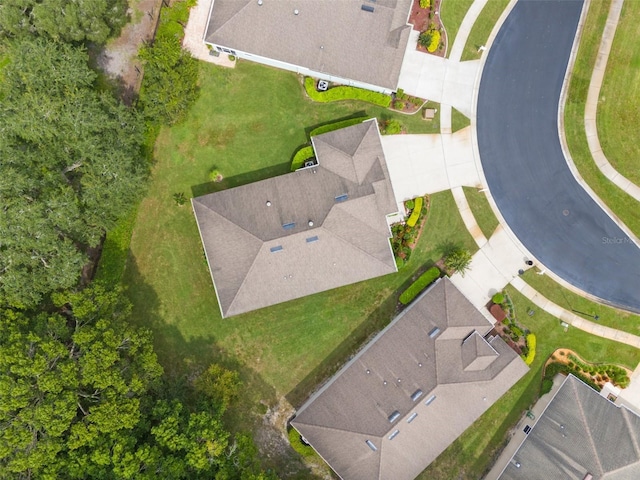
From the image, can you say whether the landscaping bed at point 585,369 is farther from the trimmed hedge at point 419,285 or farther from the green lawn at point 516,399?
the trimmed hedge at point 419,285

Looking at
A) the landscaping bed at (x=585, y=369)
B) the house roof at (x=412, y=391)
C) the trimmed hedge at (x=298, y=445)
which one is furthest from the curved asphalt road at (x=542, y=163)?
the trimmed hedge at (x=298, y=445)

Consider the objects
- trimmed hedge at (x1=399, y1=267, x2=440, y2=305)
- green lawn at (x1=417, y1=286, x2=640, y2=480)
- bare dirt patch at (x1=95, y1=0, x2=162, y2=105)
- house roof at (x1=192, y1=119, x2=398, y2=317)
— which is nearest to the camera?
house roof at (x1=192, y1=119, x2=398, y2=317)

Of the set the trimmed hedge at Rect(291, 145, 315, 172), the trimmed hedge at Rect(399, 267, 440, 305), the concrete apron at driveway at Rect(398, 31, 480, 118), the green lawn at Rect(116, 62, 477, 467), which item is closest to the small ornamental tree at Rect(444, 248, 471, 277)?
the trimmed hedge at Rect(399, 267, 440, 305)

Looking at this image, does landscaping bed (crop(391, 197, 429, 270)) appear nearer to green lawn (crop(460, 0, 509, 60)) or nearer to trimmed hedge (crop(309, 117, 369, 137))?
trimmed hedge (crop(309, 117, 369, 137))

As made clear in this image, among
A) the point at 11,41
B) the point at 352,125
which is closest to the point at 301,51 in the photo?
the point at 352,125

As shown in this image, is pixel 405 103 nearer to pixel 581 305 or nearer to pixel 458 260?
pixel 458 260

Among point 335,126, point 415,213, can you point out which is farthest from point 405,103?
point 415,213

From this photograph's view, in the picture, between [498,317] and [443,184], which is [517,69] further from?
[498,317]
